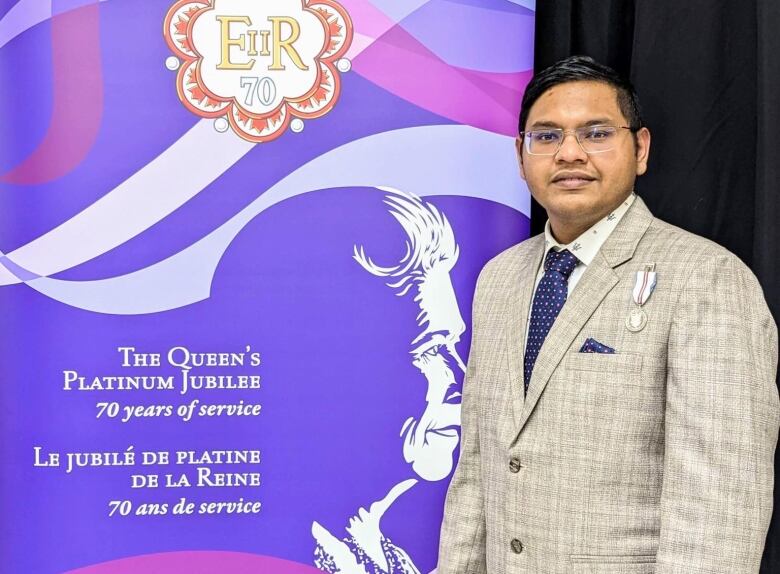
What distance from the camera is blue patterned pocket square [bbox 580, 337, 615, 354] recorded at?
1.28 meters

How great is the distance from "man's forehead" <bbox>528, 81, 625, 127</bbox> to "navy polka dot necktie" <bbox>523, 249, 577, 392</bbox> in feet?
0.75

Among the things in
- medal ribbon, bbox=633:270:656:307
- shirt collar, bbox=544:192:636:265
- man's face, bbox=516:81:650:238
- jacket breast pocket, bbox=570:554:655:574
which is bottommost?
jacket breast pocket, bbox=570:554:655:574

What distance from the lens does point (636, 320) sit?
126 cm

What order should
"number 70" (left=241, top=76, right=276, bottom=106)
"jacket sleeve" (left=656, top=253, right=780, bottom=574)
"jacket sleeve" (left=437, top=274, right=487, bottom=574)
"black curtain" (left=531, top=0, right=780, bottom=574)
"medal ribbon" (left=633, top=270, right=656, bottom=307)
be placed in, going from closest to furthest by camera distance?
"jacket sleeve" (left=656, top=253, right=780, bottom=574) → "medal ribbon" (left=633, top=270, right=656, bottom=307) → "jacket sleeve" (left=437, top=274, right=487, bottom=574) → "number 70" (left=241, top=76, right=276, bottom=106) → "black curtain" (left=531, top=0, right=780, bottom=574)

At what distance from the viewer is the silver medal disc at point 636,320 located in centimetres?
125

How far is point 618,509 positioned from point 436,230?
0.73m

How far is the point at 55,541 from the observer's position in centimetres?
167

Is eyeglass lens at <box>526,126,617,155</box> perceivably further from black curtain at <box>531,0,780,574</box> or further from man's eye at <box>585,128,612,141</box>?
black curtain at <box>531,0,780,574</box>

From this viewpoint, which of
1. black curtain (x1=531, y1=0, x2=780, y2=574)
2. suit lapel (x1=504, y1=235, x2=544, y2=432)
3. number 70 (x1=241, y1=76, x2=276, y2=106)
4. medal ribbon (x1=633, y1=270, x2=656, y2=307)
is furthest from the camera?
black curtain (x1=531, y1=0, x2=780, y2=574)

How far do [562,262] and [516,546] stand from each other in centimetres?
50

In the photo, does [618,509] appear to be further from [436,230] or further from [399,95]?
[399,95]

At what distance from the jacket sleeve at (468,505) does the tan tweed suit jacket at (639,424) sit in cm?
8

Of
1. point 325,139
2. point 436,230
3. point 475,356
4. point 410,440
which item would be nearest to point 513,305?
point 475,356

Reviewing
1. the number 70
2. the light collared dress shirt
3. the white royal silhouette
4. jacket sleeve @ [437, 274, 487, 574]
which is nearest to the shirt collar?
the light collared dress shirt
